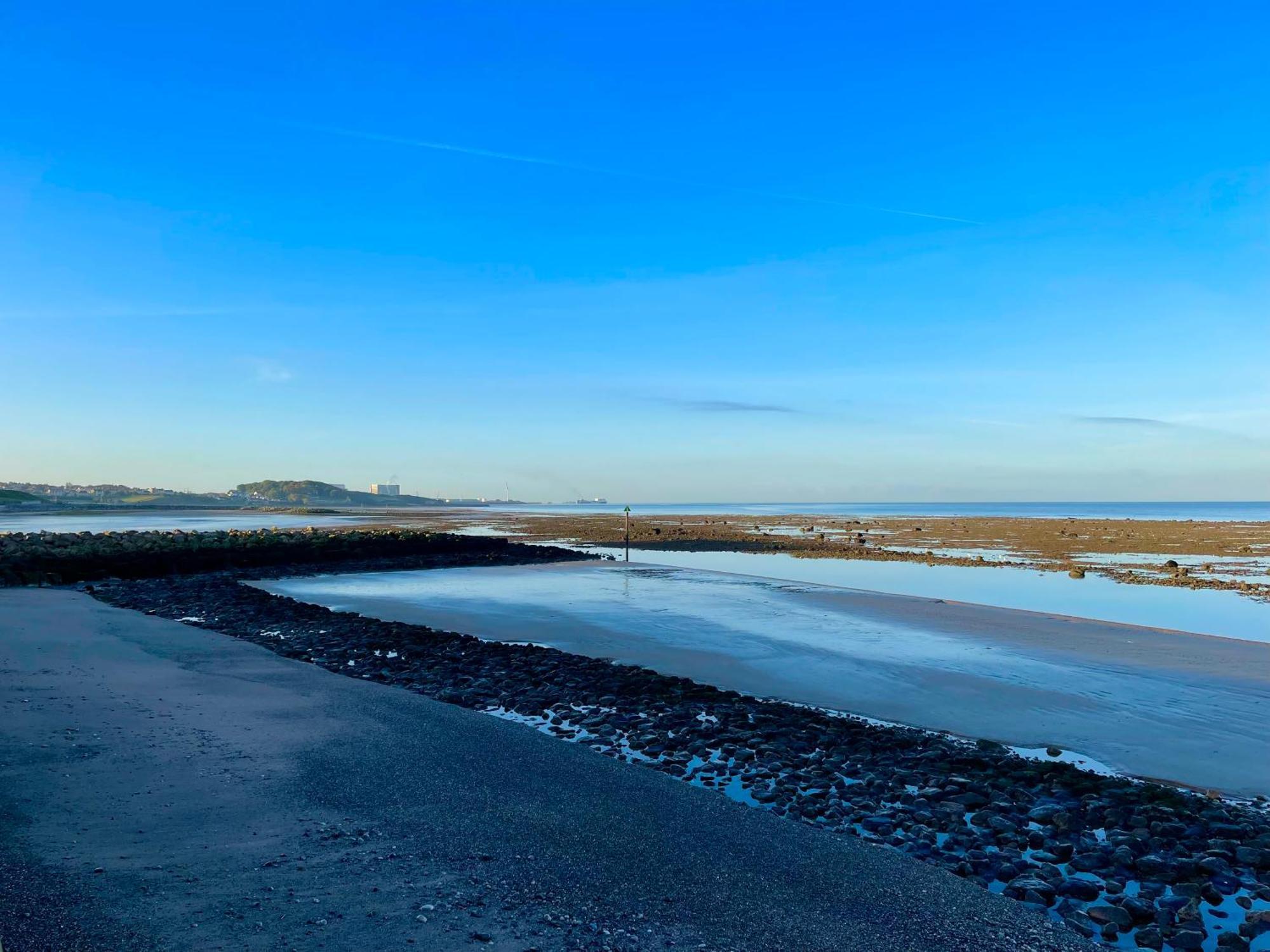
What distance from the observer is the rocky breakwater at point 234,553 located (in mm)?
25984

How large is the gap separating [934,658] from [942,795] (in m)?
7.17

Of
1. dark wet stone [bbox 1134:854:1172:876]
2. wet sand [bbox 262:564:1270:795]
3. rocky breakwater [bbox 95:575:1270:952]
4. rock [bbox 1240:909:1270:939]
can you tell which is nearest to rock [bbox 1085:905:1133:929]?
rocky breakwater [bbox 95:575:1270:952]

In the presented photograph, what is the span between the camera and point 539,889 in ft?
16.0

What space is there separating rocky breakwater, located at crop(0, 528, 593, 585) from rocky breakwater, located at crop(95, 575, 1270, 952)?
19114 mm

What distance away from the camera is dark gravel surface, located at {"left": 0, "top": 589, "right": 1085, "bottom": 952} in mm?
4375

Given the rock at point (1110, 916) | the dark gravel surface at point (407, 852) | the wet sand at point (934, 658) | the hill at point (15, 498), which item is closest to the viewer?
the dark gravel surface at point (407, 852)

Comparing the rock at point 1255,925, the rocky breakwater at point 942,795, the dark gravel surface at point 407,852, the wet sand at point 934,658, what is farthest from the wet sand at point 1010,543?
the dark gravel surface at point 407,852

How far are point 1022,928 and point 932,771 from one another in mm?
2983

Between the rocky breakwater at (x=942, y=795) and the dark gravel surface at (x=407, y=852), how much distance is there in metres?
0.48

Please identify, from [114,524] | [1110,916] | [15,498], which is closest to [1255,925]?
[1110,916]

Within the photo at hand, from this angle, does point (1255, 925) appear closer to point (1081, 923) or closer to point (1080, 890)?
point (1080, 890)

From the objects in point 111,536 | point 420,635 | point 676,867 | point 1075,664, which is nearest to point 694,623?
point 420,635

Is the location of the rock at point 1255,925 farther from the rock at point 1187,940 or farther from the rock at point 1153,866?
the rock at point 1153,866

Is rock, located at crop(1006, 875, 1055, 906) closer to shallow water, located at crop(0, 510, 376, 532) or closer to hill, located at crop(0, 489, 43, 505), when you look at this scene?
shallow water, located at crop(0, 510, 376, 532)
